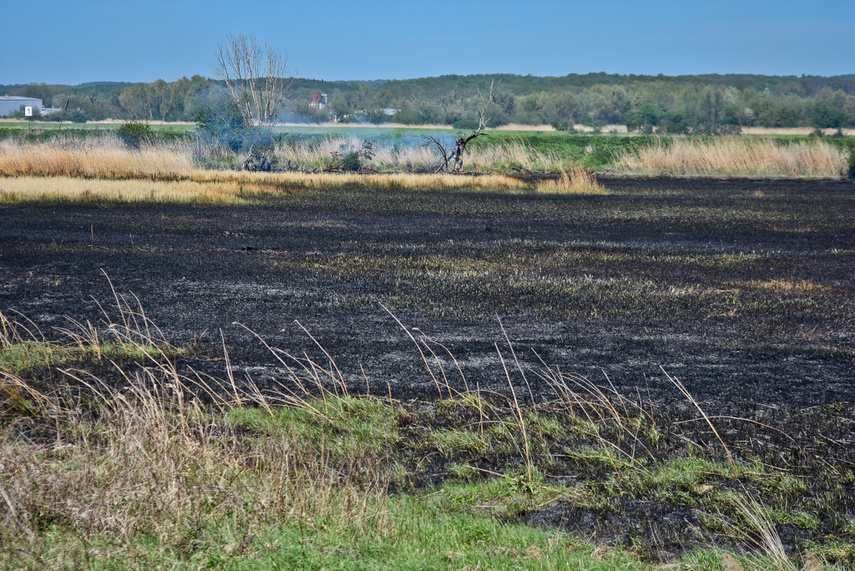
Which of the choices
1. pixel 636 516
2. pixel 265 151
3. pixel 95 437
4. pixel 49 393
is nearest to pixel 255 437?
pixel 95 437

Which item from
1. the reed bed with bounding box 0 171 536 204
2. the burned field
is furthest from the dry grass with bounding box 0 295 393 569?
the reed bed with bounding box 0 171 536 204

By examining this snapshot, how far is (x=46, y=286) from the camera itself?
10.0 m

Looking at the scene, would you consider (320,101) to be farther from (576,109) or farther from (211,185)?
(211,185)

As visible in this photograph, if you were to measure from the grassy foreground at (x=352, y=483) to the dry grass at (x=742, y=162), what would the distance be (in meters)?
28.4

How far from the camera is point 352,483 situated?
4.69 meters

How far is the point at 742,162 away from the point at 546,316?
89.4 feet

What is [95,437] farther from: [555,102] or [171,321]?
[555,102]

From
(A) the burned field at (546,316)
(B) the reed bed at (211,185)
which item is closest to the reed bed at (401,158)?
(B) the reed bed at (211,185)

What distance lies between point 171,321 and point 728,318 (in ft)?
19.0

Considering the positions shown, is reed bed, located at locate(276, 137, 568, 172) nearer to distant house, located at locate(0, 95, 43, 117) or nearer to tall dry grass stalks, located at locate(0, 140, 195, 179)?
tall dry grass stalks, located at locate(0, 140, 195, 179)

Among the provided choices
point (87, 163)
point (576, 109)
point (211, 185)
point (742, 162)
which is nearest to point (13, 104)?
point (576, 109)

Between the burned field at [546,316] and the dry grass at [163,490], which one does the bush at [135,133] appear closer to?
the burned field at [546,316]

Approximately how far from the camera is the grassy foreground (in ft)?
12.3

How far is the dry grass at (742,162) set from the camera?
106 ft
